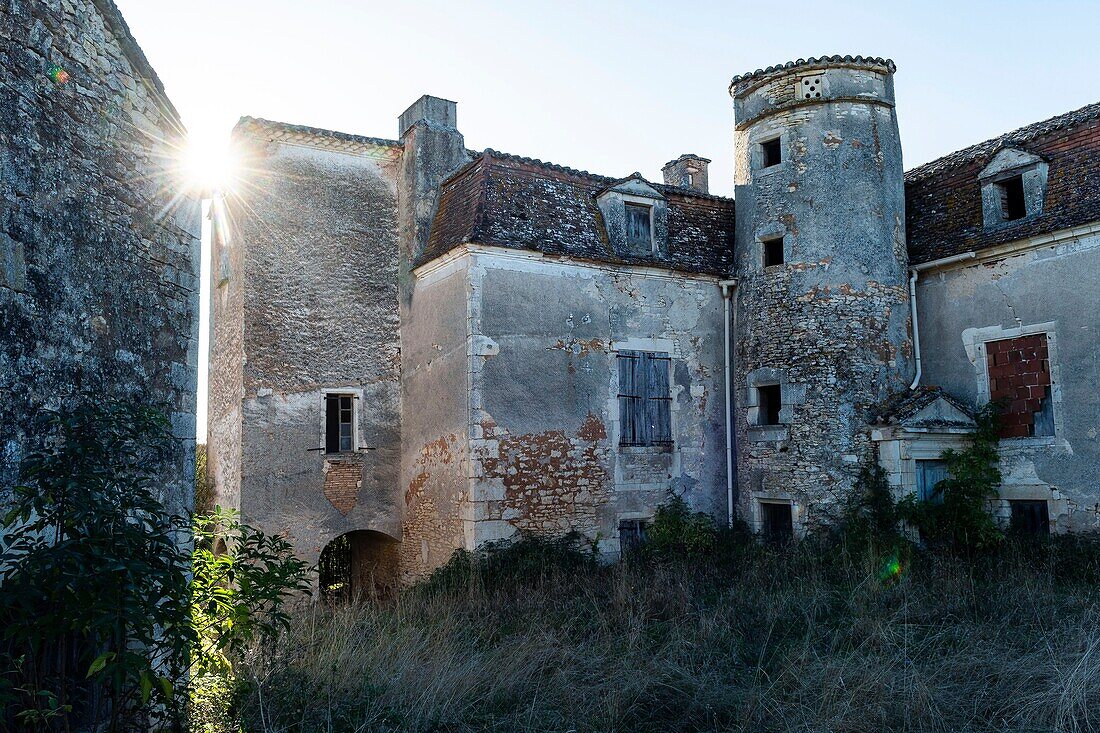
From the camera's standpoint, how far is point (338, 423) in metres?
14.8

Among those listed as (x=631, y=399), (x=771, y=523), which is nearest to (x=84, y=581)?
(x=631, y=399)

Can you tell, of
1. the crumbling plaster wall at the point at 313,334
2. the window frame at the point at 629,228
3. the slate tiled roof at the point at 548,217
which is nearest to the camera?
the slate tiled roof at the point at 548,217

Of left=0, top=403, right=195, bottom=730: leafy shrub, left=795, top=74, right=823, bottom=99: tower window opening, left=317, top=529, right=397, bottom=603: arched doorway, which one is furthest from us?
left=317, top=529, right=397, bottom=603: arched doorway

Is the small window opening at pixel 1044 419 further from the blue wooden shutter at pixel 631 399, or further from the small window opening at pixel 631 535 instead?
the small window opening at pixel 631 535

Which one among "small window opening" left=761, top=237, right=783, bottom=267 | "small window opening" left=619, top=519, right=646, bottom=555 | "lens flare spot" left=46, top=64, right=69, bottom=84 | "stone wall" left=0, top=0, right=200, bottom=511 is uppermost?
"small window opening" left=761, top=237, right=783, bottom=267

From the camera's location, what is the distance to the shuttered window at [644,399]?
47.3 feet

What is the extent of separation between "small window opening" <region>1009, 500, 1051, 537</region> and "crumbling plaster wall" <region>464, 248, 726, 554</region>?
4.66 m

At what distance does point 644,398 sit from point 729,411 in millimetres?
1842

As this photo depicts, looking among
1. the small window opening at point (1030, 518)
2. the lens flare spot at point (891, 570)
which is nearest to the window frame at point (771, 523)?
the lens flare spot at point (891, 570)

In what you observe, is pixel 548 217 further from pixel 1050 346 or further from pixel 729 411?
pixel 1050 346

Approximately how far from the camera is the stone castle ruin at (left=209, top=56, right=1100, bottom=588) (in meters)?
13.1

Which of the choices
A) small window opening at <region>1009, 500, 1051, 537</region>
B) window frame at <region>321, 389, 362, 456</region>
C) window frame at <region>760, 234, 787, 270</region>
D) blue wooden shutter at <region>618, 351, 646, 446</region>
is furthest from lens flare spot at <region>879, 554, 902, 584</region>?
window frame at <region>321, 389, 362, 456</region>

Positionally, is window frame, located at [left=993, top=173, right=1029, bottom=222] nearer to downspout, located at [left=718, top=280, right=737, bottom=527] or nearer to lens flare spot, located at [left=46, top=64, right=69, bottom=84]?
downspout, located at [left=718, top=280, right=737, bottom=527]

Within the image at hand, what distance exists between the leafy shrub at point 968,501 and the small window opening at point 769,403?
8.97 ft
